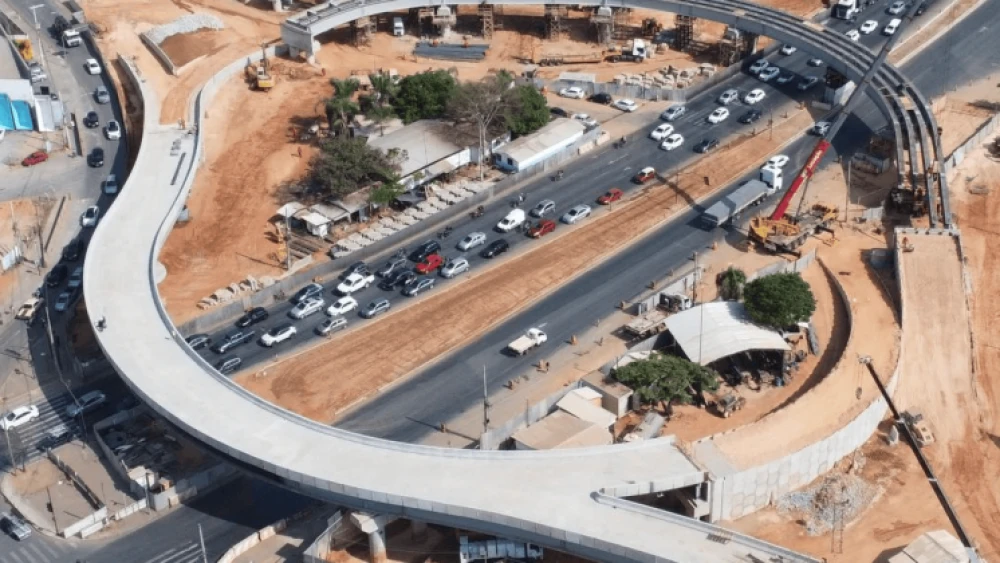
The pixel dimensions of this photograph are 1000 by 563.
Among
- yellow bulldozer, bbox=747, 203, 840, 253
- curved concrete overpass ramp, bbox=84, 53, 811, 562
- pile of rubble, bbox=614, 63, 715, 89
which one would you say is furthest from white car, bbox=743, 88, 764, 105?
curved concrete overpass ramp, bbox=84, 53, 811, 562

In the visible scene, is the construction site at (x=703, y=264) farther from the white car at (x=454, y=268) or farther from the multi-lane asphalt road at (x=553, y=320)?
the white car at (x=454, y=268)

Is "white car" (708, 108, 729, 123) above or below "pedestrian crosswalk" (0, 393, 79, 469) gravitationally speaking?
above

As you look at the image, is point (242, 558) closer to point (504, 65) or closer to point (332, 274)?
point (332, 274)

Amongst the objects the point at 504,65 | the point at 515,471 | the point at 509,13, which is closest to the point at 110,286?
the point at 515,471

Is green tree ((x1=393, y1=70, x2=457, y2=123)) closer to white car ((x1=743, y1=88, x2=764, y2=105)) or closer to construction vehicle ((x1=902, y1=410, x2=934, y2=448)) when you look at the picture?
white car ((x1=743, y1=88, x2=764, y2=105))

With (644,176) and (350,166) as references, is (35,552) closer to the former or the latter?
(350,166)

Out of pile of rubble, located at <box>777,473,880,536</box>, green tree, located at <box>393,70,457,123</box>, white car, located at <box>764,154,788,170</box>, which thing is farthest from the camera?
green tree, located at <box>393,70,457,123</box>
